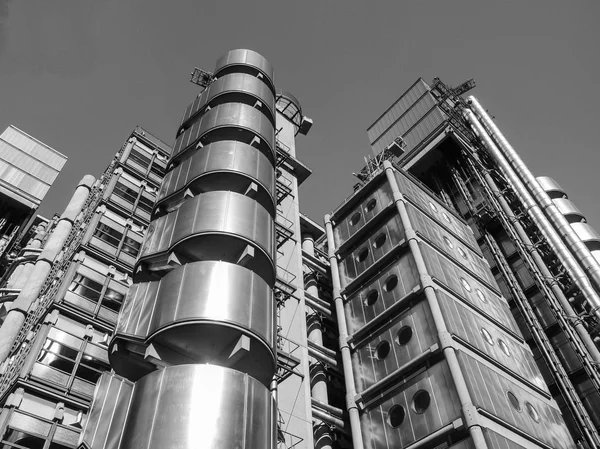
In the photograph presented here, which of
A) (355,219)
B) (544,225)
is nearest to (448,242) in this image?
(355,219)

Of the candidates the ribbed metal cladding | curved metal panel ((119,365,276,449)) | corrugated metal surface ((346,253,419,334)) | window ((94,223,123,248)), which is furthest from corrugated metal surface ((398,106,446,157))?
curved metal panel ((119,365,276,449))

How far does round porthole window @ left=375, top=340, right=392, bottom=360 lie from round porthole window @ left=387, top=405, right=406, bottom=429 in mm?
3387

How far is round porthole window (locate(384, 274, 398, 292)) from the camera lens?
3319cm

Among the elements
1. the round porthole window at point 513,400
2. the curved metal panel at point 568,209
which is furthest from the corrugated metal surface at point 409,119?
the round porthole window at point 513,400

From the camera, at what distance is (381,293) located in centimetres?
3353

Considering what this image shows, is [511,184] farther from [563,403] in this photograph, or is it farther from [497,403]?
[497,403]

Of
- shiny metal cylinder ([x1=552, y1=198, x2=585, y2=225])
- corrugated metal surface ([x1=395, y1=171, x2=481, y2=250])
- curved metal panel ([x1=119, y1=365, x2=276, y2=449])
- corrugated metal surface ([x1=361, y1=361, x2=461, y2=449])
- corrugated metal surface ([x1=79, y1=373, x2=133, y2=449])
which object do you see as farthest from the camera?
shiny metal cylinder ([x1=552, y1=198, x2=585, y2=225])

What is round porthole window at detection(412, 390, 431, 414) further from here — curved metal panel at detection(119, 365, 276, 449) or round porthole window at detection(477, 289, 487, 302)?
round porthole window at detection(477, 289, 487, 302)

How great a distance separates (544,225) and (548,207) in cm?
282

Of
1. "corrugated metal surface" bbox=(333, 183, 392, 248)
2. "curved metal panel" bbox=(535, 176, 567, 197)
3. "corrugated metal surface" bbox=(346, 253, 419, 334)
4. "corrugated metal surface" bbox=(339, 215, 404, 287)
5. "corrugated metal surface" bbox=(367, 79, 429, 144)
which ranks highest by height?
"corrugated metal surface" bbox=(367, 79, 429, 144)

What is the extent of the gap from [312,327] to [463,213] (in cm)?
2315

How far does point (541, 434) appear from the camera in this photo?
26906 millimetres

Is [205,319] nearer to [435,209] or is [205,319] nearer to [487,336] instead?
[487,336]

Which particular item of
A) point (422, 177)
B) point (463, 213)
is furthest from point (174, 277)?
point (422, 177)
